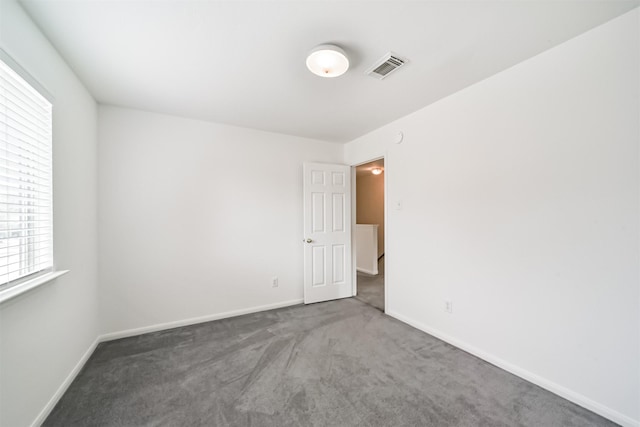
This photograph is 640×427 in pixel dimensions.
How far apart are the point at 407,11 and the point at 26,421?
320 centimetres

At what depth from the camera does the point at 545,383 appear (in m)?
1.82

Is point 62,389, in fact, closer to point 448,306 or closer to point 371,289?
point 448,306

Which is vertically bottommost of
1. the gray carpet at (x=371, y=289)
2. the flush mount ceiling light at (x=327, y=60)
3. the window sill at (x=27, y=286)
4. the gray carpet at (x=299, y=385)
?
the gray carpet at (x=371, y=289)

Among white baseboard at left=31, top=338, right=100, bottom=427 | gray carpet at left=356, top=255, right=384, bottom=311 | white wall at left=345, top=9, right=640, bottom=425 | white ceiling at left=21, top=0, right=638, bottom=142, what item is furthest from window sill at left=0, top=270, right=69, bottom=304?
gray carpet at left=356, top=255, right=384, bottom=311

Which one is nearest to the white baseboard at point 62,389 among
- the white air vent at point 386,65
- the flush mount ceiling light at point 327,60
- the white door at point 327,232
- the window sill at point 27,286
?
the window sill at point 27,286

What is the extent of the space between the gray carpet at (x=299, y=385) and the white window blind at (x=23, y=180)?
1.05 metres

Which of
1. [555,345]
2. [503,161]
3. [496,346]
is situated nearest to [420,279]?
[496,346]

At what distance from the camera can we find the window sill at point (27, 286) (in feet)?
4.02

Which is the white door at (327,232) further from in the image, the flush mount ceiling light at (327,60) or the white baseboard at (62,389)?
the white baseboard at (62,389)

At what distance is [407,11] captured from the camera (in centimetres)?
145

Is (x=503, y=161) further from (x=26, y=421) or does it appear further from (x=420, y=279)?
(x=26, y=421)

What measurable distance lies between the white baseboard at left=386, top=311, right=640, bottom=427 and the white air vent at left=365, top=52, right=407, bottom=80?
8.31ft

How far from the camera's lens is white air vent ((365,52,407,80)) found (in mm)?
1847

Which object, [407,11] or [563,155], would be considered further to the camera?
[563,155]
